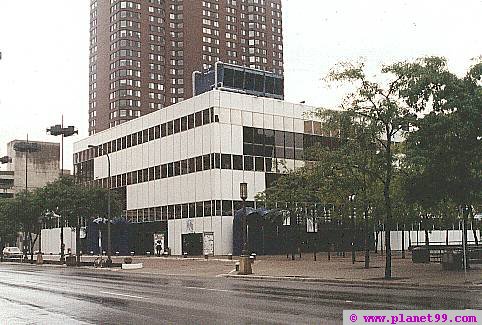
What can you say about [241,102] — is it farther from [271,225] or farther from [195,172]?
[271,225]

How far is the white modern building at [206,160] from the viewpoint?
2653 inches

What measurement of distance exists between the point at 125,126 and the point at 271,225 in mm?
26091

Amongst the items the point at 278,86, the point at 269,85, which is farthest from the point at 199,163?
the point at 278,86

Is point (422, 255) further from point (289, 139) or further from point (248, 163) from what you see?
point (289, 139)

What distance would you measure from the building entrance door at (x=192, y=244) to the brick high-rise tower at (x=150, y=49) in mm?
81072

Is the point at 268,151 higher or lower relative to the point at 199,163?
higher

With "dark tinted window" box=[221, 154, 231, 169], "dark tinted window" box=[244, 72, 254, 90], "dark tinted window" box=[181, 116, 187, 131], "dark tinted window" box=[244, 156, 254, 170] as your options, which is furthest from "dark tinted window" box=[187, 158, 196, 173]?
"dark tinted window" box=[244, 72, 254, 90]

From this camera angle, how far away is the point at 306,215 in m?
54.6

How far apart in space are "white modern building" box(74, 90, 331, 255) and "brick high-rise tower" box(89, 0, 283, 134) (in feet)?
235

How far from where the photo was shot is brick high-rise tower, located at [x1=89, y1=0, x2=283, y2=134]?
150125 mm

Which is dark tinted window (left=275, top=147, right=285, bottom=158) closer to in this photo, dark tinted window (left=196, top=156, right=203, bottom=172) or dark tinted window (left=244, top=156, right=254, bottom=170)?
dark tinted window (left=244, top=156, right=254, bottom=170)

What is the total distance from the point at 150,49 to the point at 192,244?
306ft

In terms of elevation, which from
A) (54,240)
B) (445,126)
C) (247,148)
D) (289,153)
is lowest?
(54,240)

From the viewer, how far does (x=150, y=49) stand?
506ft
